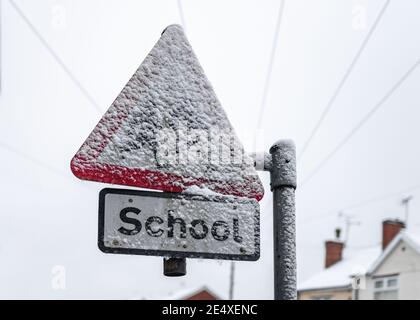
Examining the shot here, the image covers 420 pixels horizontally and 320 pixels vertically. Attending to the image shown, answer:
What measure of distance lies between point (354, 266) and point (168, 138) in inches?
979

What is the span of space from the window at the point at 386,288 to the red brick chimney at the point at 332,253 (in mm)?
5050

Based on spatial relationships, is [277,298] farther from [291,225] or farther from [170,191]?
[170,191]

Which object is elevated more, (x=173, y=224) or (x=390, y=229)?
(x=390, y=229)

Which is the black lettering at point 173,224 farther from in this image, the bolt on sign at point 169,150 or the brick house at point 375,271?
the brick house at point 375,271

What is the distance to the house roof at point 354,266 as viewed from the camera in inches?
847

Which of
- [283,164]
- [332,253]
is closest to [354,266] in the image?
[332,253]

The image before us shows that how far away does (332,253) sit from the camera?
27.8 meters

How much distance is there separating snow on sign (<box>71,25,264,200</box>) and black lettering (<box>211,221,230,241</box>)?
112 mm

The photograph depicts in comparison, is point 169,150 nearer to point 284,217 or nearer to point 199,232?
point 199,232

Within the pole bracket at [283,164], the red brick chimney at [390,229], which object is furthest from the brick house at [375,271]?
the pole bracket at [283,164]

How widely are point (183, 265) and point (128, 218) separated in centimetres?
24

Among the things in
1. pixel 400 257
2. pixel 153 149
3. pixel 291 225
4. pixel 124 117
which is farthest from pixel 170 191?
pixel 400 257

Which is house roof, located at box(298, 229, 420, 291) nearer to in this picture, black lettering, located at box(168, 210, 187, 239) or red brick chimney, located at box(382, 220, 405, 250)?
red brick chimney, located at box(382, 220, 405, 250)

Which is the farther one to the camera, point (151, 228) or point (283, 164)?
point (283, 164)
